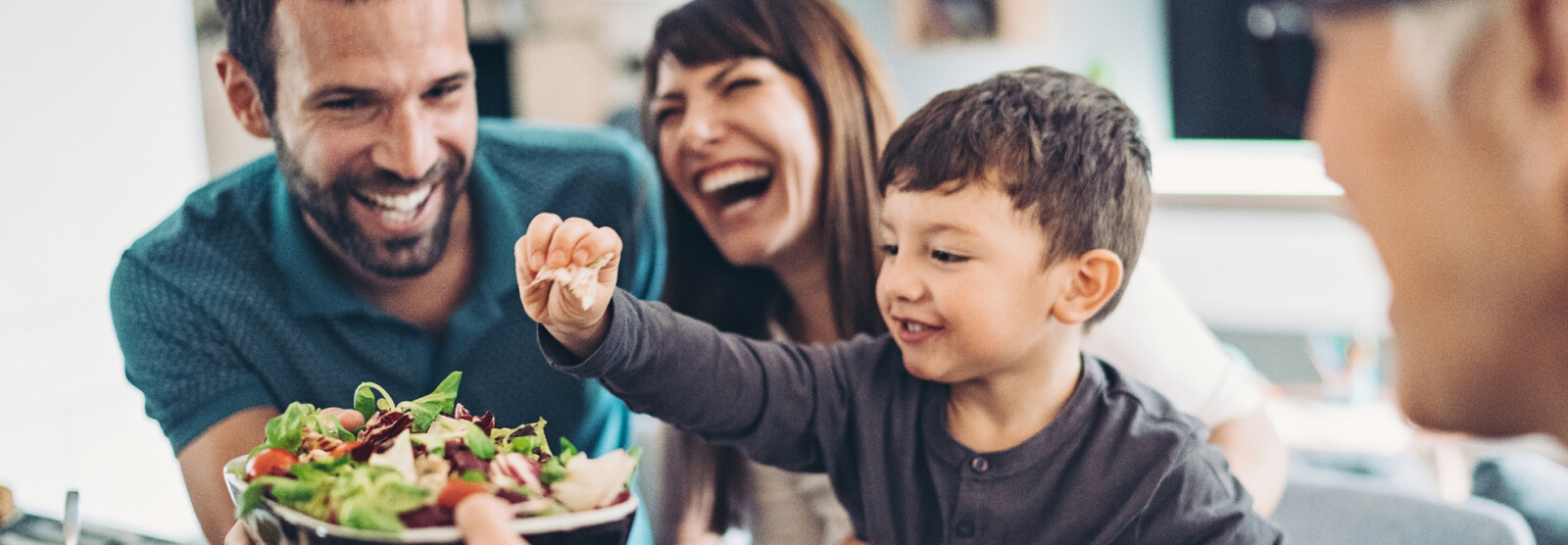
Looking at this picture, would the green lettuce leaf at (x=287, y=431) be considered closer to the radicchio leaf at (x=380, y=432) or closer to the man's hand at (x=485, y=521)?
the radicchio leaf at (x=380, y=432)

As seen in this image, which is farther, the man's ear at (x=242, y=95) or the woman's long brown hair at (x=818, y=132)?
the woman's long brown hair at (x=818, y=132)

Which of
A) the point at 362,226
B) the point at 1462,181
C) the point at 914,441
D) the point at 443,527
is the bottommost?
the point at 914,441

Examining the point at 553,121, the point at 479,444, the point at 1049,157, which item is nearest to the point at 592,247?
the point at 479,444

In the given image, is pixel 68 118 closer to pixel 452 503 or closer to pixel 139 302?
pixel 139 302

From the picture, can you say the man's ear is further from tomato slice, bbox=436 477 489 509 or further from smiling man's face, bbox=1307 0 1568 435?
smiling man's face, bbox=1307 0 1568 435

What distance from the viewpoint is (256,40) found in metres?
0.93

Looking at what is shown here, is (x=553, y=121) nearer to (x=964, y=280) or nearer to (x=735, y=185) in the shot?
(x=735, y=185)

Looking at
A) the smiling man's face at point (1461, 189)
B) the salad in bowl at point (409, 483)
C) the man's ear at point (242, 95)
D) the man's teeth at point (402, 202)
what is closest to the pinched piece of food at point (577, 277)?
the salad in bowl at point (409, 483)

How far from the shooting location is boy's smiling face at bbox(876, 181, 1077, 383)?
91 cm

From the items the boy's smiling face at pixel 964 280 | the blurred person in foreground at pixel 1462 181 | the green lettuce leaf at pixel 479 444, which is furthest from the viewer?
the boy's smiling face at pixel 964 280

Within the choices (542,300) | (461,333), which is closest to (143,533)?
(461,333)

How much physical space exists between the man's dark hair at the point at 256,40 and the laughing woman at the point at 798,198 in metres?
0.40

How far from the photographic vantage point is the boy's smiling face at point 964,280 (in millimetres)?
906

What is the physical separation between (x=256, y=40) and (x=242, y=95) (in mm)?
63
